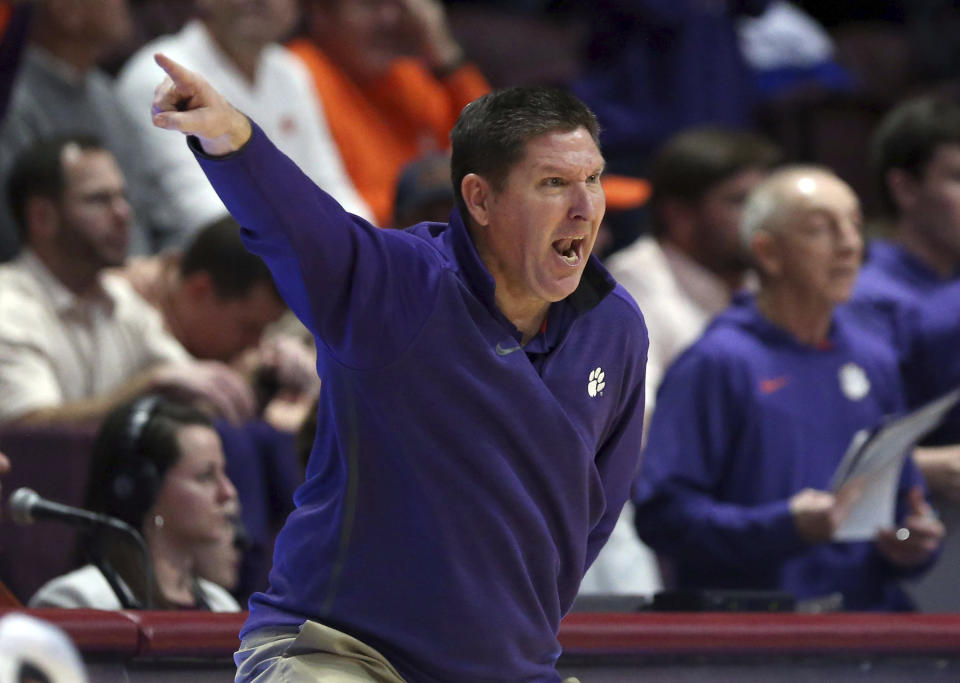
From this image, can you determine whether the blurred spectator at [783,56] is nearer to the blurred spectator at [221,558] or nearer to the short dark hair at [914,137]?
the short dark hair at [914,137]

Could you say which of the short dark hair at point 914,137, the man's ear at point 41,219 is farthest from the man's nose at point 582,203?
the short dark hair at point 914,137

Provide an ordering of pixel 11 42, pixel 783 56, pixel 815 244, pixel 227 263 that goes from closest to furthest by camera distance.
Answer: pixel 815 244 < pixel 227 263 < pixel 11 42 < pixel 783 56

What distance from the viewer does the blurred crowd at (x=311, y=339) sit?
3.28m

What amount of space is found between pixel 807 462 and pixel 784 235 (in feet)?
1.82

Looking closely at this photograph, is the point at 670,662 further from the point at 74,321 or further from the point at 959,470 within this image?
the point at 74,321

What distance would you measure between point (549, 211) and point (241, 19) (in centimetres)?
314

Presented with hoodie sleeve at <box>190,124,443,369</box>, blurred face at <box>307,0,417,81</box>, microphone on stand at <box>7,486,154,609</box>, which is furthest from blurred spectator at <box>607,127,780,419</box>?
hoodie sleeve at <box>190,124,443,369</box>

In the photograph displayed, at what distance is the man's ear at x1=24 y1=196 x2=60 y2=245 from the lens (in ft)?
12.6

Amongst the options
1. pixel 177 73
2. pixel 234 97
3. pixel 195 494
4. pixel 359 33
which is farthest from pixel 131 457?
pixel 359 33

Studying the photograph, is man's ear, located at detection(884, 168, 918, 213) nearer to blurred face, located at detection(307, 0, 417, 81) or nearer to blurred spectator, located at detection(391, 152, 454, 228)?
blurred spectator, located at detection(391, 152, 454, 228)

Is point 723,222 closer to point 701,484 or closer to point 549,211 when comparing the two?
point 701,484

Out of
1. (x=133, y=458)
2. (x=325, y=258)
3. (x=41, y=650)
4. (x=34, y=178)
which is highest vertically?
(x=325, y=258)

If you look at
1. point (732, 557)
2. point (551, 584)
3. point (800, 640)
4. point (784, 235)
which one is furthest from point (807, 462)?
point (551, 584)

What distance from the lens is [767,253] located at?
145 inches
